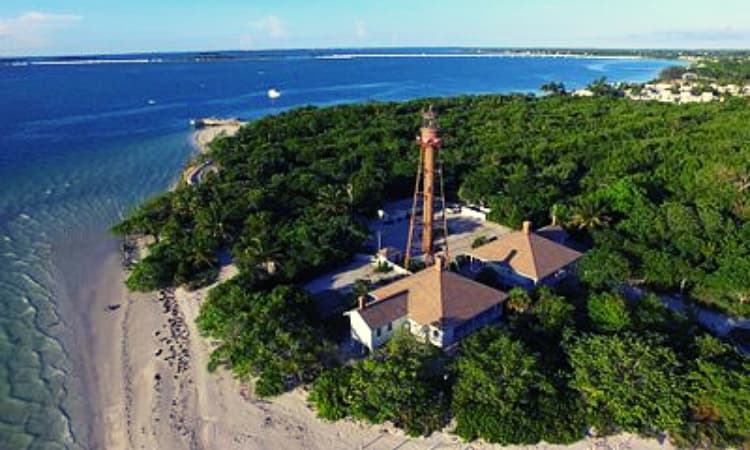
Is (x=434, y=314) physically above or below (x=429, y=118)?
below

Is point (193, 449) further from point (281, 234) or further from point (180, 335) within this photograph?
point (281, 234)

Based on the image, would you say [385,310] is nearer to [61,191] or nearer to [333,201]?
[333,201]

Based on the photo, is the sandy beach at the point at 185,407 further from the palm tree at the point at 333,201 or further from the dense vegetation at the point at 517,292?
the palm tree at the point at 333,201

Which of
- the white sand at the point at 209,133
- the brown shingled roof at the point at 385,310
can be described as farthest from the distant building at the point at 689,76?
the brown shingled roof at the point at 385,310

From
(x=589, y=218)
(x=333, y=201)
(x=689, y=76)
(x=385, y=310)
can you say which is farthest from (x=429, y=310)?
(x=689, y=76)

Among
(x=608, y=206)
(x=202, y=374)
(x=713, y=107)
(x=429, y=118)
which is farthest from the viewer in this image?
(x=713, y=107)

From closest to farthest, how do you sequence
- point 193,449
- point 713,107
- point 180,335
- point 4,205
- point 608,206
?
point 193,449 → point 180,335 → point 608,206 → point 4,205 → point 713,107

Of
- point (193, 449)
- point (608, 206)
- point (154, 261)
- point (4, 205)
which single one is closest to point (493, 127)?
point (608, 206)

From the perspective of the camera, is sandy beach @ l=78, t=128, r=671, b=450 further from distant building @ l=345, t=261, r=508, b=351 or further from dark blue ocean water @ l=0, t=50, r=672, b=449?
distant building @ l=345, t=261, r=508, b=351

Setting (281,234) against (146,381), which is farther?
(281,234)
